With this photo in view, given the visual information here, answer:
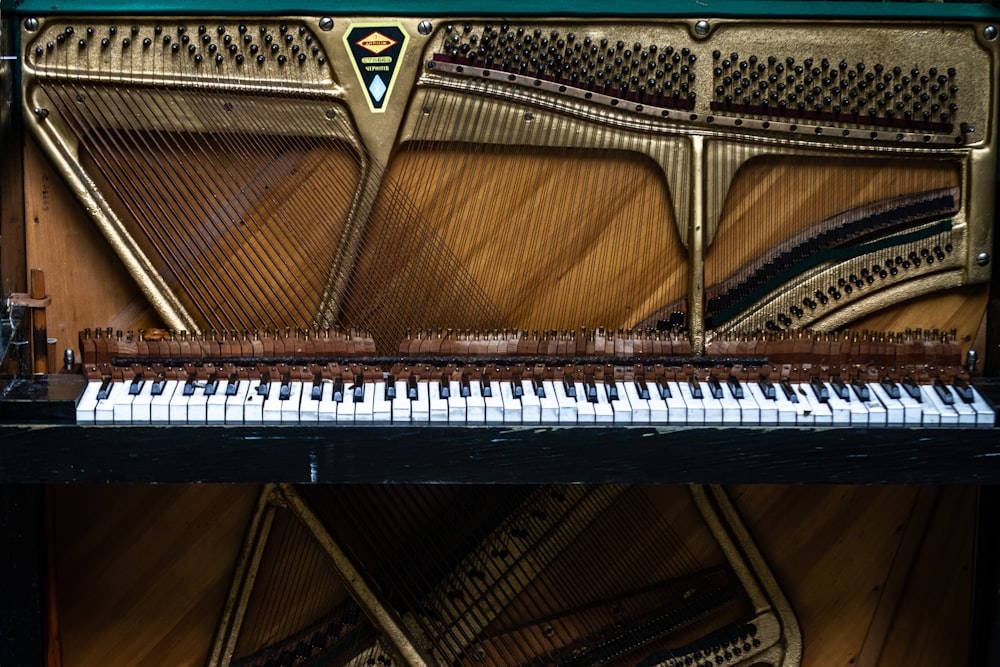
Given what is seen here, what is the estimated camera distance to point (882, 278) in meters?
2.90

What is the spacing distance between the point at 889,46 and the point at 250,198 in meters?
1.66

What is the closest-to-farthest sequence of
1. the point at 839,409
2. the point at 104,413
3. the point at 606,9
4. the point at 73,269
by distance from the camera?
1. the point at 104,413
2. the point at 839,409
3. the point at 606,9
4. the point at 73,269

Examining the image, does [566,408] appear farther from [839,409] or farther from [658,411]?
[839,409]

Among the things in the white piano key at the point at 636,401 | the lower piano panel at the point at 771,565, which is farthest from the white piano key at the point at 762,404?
the lower piano panel at the point at 771,565

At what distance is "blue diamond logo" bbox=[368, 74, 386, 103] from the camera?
109 inches

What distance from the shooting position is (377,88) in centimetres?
278

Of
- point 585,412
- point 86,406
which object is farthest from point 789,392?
point 86,406

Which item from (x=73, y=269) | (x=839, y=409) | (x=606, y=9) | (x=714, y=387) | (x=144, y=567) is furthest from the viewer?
(x=144, y=567)

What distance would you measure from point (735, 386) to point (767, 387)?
7 cm

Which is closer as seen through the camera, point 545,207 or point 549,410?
point 549,410

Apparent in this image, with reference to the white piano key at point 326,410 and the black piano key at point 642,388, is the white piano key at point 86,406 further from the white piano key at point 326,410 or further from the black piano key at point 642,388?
the black piano key at point 642,388

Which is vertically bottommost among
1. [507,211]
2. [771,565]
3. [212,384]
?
[771,565]

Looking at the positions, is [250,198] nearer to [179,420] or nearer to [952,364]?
[179,420]

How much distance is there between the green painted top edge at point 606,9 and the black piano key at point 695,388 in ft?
2.98
